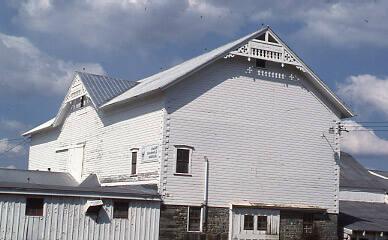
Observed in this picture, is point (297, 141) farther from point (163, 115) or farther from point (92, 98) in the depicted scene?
point (92, 98)

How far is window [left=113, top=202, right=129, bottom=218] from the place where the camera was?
30.3 metres

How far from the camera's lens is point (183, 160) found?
32719 mm

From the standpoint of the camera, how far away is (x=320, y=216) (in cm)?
3628

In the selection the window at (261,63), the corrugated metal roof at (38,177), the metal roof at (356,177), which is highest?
the window at (261,63)

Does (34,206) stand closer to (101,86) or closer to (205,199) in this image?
(205,199)

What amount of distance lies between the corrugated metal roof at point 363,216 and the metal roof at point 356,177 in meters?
2.02

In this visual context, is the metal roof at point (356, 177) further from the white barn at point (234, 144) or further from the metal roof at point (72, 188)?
the metal roof at point (72, 188)

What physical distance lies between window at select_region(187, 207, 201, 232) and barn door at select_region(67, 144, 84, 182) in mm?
11518

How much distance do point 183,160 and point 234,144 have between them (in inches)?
121

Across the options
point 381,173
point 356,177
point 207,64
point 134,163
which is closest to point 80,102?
point 134,163

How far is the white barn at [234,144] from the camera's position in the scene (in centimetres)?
3253

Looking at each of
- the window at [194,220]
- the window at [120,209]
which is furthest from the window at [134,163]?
the window at [120,209]

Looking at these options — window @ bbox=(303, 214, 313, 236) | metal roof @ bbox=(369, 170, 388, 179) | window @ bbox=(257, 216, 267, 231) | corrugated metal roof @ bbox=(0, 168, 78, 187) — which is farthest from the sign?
metal roof @ bbox=(369, 170, 388, 179)

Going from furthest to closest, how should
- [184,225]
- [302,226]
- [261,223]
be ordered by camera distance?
[302,226] → [261,223] → [184,225]
